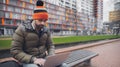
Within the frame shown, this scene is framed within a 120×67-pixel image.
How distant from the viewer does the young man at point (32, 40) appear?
331cm

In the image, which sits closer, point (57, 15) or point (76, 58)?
point (76, 58)

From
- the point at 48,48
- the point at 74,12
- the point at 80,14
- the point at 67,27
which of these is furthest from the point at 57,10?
the point at 48,48

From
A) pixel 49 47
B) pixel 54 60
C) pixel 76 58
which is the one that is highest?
pixel 49 47

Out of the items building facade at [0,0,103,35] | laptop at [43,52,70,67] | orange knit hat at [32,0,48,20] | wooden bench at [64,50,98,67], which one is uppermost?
building facade at [0,0,103,35]

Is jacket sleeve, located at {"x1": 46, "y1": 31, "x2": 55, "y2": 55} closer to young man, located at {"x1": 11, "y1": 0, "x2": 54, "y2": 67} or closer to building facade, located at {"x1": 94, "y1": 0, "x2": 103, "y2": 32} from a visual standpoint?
young man, located at {"x1": 11, "y1": 0, "x2": 54, "y2": 67}

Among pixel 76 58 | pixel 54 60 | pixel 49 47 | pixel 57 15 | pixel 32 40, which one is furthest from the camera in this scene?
pixel 57 15

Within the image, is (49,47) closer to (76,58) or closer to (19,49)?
(19,49)

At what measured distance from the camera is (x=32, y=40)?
3.50 m

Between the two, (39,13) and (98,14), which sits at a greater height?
(98,14)

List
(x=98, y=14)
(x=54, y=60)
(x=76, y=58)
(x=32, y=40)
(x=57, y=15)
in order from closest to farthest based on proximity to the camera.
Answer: (x=54, y=60)
(x=32, y=40)
(x=76, y=58)
(x=57, y=15)
(x=98, y=14)

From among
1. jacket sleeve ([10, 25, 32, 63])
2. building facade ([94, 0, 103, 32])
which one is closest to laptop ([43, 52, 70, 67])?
jacket sleeve ([10, 25, 32, 63])

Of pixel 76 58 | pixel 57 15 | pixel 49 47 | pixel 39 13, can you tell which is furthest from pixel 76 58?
pixel 57 15

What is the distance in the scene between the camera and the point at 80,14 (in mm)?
100062

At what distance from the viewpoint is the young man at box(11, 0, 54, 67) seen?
331 cm
